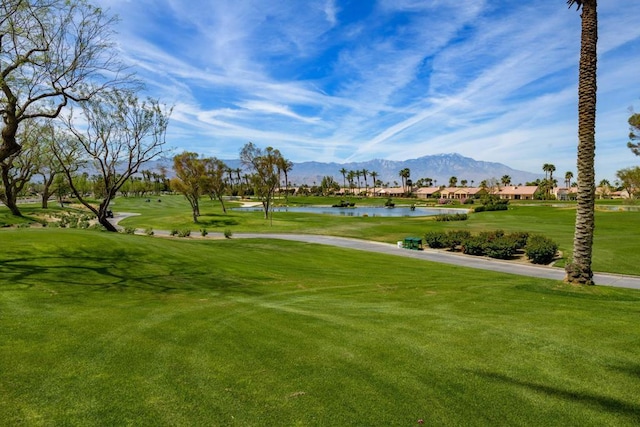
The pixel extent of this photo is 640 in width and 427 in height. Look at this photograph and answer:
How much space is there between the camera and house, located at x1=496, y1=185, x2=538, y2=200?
593 ft

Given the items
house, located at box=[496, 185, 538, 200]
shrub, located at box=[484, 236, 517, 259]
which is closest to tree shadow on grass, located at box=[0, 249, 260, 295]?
shrub, located at box=[484, 236, 517, 259]

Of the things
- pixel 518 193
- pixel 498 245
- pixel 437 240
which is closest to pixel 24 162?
pixel 437 240

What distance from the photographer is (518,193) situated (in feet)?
605

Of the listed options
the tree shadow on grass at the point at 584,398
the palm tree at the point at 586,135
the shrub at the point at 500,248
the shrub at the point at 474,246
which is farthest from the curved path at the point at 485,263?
the tree shadow on grass at the point at 584,398

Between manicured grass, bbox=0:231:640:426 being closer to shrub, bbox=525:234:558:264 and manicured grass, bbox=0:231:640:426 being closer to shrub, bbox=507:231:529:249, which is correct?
shrub, bbox=525:234:558:264

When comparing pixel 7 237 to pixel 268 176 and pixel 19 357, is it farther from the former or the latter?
pixel 268 176

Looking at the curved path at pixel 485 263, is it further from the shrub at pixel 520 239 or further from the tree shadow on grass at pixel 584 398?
the tree shadow on grass at pixel 584 398

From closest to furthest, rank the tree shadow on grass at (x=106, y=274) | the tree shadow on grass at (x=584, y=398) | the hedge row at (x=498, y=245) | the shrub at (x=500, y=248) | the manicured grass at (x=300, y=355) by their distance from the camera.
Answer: the manicured grass at (x=300, y=355)
the tree shadow on grass at (x=584, y=398)
the tree shadow on grass at (x=106, y=274)
the hedge row at (x=498, y=245)
the shrub at (x=500, y=248)

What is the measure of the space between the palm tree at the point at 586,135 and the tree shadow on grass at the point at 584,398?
40.4 ft

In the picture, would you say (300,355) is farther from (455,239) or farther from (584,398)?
(455,239)

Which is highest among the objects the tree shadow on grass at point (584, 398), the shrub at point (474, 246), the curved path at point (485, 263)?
the tree shadow on grass at point (584, 398)

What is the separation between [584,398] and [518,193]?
202 metres

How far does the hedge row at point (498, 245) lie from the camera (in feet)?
97.2

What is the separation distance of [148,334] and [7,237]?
49.2 feet
